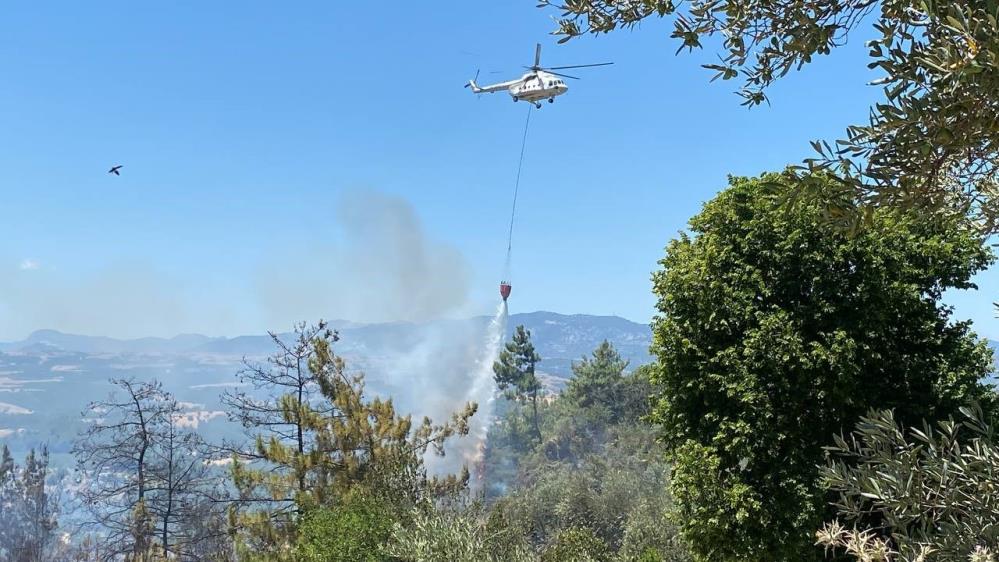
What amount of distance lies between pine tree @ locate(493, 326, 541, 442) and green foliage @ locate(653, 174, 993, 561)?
77.1 meters

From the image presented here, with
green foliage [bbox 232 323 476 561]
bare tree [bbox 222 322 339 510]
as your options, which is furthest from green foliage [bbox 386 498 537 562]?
bare tree [bbox 222 322 339 510]

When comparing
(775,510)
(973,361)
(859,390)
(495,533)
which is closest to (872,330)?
(859,390)

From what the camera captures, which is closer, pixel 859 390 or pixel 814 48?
pixel 814 48

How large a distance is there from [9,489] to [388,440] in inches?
2754

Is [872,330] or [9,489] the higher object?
[872,330]

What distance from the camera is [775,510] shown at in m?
12.3

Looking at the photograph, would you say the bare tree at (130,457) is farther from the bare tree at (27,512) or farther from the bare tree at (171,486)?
the bare tree at (27,512)

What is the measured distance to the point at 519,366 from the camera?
92.7 m

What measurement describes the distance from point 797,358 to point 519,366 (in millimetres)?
81100

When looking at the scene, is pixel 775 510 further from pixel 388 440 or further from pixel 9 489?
pixel 9 489

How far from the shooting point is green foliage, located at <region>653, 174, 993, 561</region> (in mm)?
12164

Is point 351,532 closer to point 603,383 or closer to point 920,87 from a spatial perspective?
point 920,87

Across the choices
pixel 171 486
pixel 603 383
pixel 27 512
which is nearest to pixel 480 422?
pixel 603 383

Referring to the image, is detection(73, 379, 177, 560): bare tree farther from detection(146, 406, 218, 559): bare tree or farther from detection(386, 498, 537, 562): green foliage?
detection(386, 498, 537, 562): green foliage
